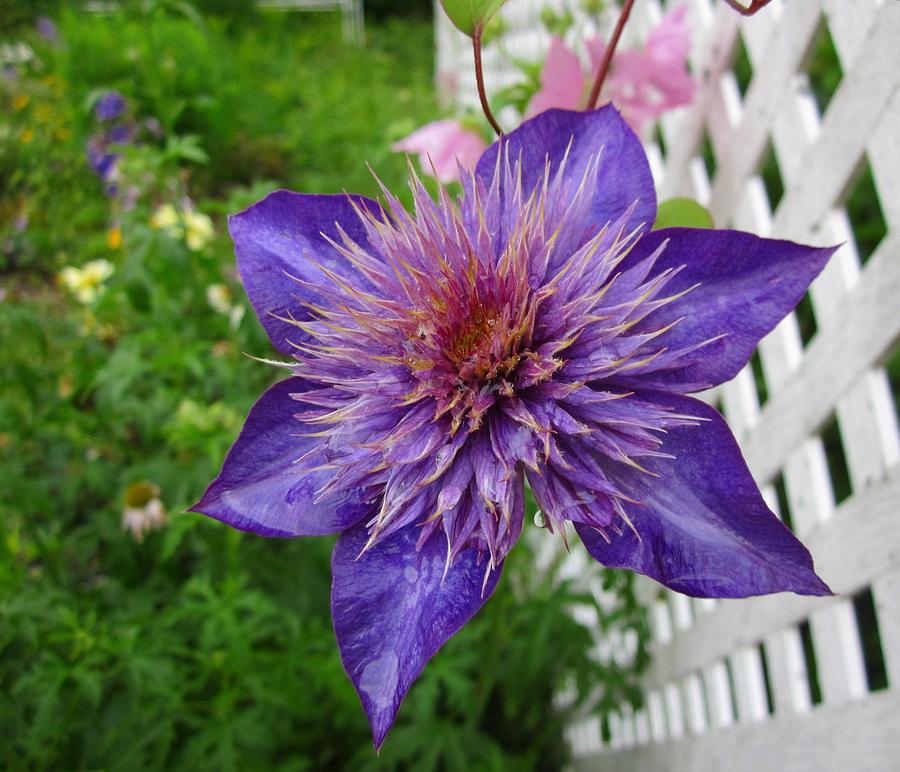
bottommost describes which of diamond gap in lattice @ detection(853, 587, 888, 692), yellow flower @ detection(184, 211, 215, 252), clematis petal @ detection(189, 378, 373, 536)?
diamond gap in lattice @ detection(853, 587, 888, 692)

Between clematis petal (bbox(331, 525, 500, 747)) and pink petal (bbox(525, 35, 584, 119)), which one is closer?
clematis petal (bbox(331, 525, 500, 747))

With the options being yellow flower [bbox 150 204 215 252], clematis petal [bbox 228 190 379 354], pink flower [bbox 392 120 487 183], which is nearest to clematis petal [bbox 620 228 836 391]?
clematis petal [bbox 228 190 379 354]

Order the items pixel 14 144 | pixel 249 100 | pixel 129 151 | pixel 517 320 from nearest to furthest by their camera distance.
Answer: pixel 517 320 < pixel 129 151 < pixel 14 144 < pixel 249 100

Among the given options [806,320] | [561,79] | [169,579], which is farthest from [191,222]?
[806,320]

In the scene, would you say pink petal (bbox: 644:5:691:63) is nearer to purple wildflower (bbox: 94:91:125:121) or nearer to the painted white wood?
the painted white wood

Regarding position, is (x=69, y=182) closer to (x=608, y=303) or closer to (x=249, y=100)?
(x=608, y=303)

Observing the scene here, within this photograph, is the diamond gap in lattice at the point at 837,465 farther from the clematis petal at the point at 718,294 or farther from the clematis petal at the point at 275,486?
the clematis petal at the point at 275,486

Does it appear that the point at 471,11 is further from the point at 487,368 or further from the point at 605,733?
the point at 605,733

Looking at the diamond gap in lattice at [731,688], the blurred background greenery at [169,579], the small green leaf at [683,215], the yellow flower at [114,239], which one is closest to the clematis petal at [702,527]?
the small green leaf at [683,215]

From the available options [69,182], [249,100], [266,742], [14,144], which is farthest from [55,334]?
[249,100]
